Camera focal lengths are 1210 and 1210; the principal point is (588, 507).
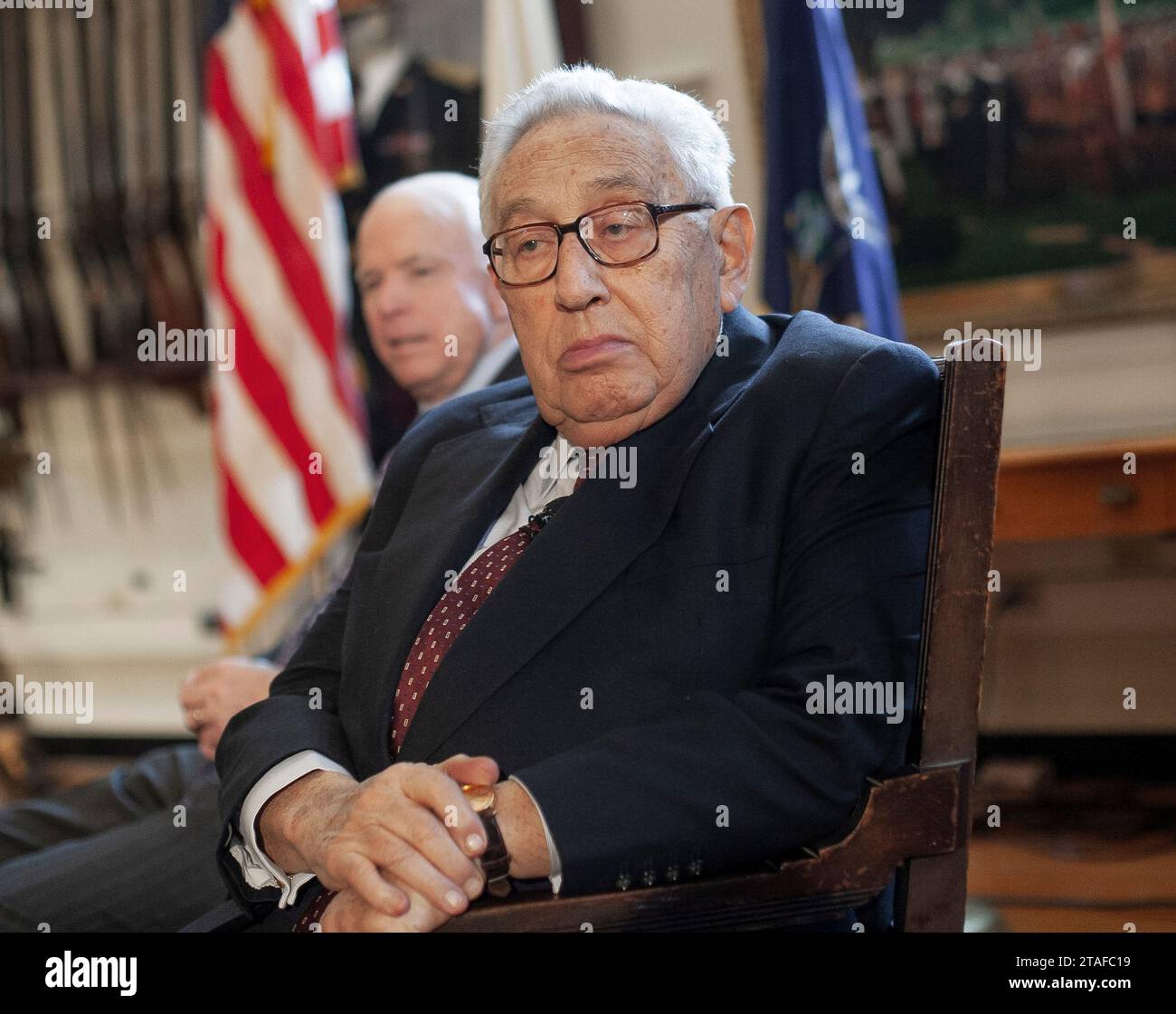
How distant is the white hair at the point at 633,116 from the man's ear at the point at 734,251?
1.3 inches

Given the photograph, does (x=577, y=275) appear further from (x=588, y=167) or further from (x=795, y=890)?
(x=795, y=890)

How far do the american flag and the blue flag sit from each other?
4.92 ft

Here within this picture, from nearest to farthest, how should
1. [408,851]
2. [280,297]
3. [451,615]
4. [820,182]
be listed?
[408,851] → [451,615] → [820,182] → [280,297]

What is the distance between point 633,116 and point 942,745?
909mm

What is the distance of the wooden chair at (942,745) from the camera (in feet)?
4.40

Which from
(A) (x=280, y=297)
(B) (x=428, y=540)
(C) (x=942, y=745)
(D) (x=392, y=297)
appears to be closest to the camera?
(C) (x=942, y=745)

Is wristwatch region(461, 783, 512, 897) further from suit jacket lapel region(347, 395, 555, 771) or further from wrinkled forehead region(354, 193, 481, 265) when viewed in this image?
wrinkled forehead region(354, 193, 481, 265)

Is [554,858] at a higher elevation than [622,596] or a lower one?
lower

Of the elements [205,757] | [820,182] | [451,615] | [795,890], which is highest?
[820,182]

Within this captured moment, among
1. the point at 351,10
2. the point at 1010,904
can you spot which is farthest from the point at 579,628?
the point at 351,10

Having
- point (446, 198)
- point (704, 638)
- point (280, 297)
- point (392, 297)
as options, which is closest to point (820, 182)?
point (446, 198)

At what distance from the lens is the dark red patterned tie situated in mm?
1691

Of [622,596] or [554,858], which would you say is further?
[622,596]

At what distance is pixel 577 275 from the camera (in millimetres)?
1635
